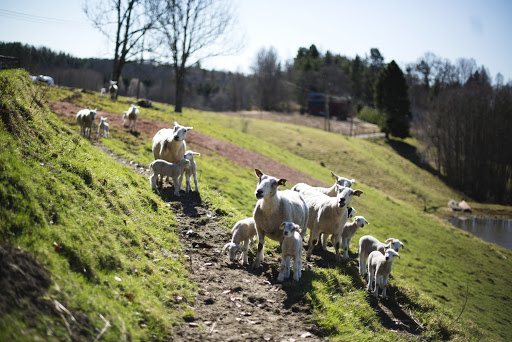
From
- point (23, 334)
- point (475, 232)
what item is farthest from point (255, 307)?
point (475, 232)

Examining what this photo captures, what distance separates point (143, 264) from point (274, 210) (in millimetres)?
Result: 3393

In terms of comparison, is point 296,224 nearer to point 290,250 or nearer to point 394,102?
point 290,250

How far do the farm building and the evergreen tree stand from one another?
1666 cm

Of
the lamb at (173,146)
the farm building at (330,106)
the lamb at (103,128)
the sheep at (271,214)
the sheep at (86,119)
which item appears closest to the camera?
the sheep at (271,214)

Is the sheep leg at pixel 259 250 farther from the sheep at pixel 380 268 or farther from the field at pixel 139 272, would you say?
the sheep at pixel 380 268

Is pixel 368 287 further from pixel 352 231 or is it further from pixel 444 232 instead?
pixel 444 232

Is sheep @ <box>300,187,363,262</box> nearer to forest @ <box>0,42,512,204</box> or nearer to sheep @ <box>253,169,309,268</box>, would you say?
sheep @ <box>253,169,309,268</box>

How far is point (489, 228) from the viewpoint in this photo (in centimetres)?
4094

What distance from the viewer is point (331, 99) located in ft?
314

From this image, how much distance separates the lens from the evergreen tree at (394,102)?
7519 centimetres

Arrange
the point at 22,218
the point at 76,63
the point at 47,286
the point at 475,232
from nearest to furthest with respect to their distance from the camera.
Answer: the point at 47,286, the point at 22,218, the point at 475,232, the point at 76,63

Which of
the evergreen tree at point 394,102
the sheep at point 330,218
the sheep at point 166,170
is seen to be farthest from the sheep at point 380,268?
the evergreen tree at point 394,102

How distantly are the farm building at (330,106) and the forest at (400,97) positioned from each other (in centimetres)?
223

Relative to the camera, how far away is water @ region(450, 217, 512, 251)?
36.2 meters
